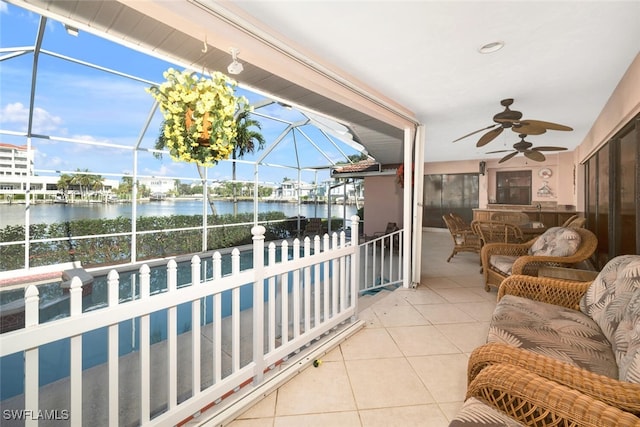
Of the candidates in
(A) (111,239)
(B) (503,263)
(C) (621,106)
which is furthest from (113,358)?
(A) (111,239)

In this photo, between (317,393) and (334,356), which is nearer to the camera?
(317,393)

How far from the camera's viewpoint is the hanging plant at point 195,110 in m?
1.66

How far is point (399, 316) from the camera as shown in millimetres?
2945

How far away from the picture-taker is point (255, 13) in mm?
1840

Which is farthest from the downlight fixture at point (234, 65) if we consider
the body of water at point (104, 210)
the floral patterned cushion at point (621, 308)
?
the body of water at point (104, 210)

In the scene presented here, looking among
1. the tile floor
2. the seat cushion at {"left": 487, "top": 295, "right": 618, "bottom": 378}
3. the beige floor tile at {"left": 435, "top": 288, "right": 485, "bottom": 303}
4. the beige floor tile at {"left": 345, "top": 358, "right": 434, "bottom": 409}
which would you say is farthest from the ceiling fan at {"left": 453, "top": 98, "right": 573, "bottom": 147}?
the beige floor tile at {"left": 345, "top": 358, "right": 434, "bottom": 409}

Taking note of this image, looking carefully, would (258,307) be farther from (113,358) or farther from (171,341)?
(113,358)

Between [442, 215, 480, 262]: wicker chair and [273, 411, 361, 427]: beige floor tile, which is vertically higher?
[442, 215, 480, 262]: wicker chair

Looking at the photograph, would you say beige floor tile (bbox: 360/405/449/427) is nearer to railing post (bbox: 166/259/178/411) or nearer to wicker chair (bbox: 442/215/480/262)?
railing post (bbox: 166/259/178/411)

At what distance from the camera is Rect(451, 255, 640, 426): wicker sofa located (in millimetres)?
912

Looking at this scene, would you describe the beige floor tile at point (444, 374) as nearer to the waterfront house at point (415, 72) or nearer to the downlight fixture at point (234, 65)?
the waterfront house at point (415, 72)

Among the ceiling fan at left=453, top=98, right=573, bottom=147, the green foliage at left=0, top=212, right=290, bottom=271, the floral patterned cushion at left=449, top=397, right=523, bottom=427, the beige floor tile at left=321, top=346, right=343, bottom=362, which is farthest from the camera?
the green foliage at left=0, top=212, right=290, bottom=271

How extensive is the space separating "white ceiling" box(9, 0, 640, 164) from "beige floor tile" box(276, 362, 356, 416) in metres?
2.22

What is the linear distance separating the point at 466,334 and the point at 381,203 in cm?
656
